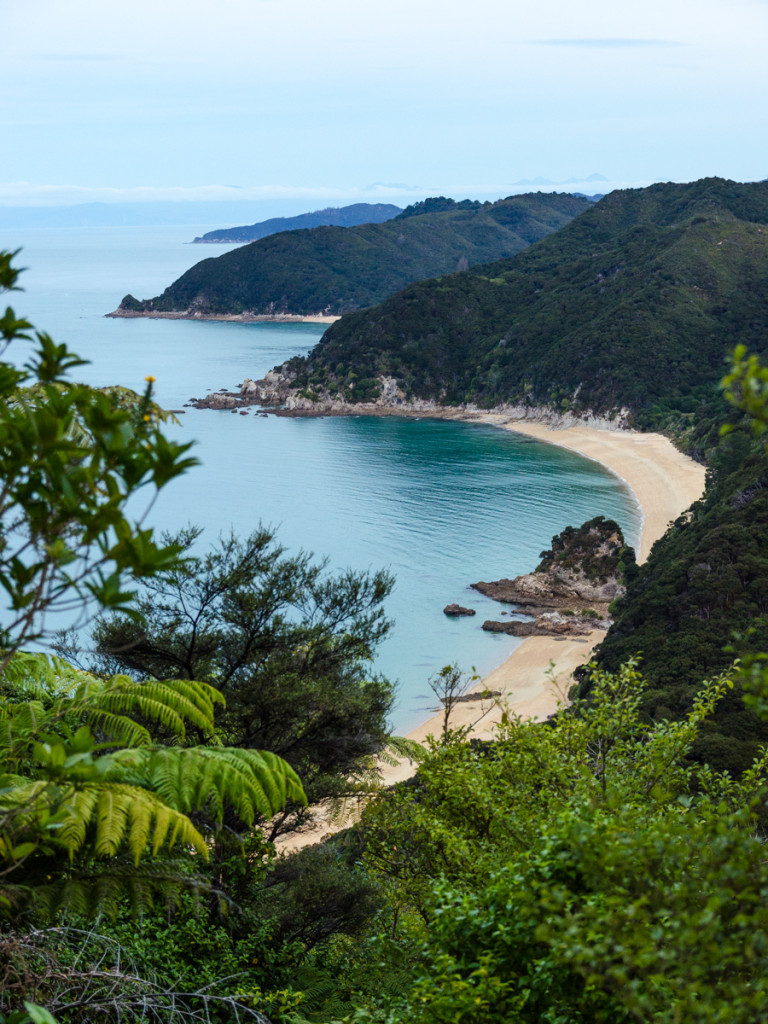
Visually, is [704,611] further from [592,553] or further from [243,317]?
[243,317]

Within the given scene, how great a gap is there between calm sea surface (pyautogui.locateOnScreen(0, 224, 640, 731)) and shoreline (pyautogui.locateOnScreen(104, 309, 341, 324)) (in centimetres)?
6488

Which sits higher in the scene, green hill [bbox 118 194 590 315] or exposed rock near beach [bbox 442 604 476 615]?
green hill [bbox 118 194 590 315]

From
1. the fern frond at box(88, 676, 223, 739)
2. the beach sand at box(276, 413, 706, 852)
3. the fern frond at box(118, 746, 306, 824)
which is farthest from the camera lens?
the beach sand at box(276, 413, 706, 852)

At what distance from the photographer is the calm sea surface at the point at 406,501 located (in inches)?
1548

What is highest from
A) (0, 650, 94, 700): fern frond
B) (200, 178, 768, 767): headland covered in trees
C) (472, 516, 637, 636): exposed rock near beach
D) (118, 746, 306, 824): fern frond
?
(200, 178, 768, 767): headland covered in trees

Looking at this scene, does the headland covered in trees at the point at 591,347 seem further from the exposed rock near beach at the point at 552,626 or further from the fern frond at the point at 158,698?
the fern frond at the point at 158,698

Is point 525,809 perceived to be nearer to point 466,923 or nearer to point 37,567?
point 466,923

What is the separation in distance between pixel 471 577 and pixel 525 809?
1488 inches

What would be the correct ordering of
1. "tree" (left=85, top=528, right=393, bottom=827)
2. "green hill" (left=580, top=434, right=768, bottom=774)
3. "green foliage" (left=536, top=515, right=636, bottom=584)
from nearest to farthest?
"tree" (left=85, top=528, right=393, bottom=827) < "green hill" (left=580, top=434, right=768, bottom=774) < "green foliage" (left=536, top=515, right=636, bottom=584)

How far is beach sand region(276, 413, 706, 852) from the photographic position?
22.9 meters

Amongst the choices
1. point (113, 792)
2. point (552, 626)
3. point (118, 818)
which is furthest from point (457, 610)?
point (118, 818)

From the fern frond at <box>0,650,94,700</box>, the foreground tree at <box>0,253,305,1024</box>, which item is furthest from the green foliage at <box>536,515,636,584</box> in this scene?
the foreground tree at <box>0,253,305,1024</box>

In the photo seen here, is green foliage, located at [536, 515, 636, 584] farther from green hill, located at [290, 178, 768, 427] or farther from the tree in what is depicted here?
green hill, located at [290, 178, 768, 427]

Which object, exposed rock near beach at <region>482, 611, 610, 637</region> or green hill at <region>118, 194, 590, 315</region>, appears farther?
green hill at <region>118, 194, 590, 315</region>
